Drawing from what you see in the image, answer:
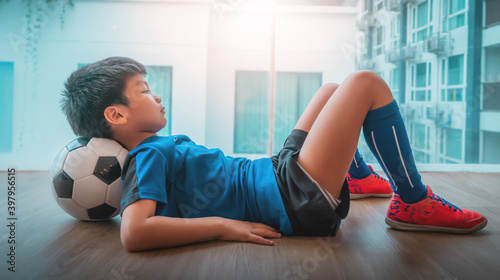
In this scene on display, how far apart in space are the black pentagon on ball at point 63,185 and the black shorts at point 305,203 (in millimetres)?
628

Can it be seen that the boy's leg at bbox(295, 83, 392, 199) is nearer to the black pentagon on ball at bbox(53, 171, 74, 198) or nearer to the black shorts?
the black shorts

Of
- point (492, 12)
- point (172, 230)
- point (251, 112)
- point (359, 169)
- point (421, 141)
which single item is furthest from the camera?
point (251, 112)

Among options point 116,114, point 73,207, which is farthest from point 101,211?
point 116,114

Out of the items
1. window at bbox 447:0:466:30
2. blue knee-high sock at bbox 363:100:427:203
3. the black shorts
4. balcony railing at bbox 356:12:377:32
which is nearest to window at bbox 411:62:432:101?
window at bbox 447:0:466:30

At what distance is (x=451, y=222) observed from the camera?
1143 mm

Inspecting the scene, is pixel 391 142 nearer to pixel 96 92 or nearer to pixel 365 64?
pixel 96 92

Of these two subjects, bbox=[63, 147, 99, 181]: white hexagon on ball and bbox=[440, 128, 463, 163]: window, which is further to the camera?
bbox=[440, 128, 463, 163]: window

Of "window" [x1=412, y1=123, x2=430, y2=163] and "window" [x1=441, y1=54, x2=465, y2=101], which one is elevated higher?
"window" [x1=441, y1=54, x2=465, y2=101]

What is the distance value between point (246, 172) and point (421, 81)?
2.22m

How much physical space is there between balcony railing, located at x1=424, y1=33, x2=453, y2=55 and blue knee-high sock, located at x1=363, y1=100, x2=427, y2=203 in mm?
2054

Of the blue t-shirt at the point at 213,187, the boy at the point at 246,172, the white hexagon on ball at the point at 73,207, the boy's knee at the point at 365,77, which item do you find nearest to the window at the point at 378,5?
the boy at the point at 246,172

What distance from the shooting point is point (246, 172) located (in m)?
1.11

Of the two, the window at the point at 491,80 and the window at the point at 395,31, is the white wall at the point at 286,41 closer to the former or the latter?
the window at the point at 395,31

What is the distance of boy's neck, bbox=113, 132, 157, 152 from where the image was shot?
1.15 metres
